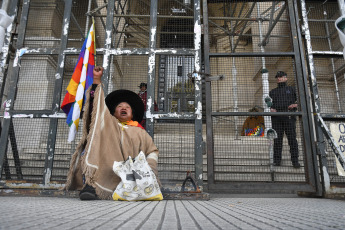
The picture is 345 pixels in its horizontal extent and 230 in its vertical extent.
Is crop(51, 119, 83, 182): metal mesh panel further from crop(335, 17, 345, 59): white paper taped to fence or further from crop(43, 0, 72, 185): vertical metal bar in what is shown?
crop(335, 17, 345, 59): white paper taped to fence

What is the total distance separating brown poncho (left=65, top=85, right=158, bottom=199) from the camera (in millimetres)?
2387

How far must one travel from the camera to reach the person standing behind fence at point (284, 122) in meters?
3.93

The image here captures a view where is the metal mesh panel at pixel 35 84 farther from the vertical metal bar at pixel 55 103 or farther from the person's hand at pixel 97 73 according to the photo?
the person's hand at pixel 97 73

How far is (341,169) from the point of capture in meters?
3.16

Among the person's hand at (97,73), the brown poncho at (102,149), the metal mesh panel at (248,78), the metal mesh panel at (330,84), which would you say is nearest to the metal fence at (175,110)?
the metal mesh panel at (330,84)

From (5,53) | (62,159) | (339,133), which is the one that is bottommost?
(62,159)

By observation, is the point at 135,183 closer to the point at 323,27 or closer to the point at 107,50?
the point at 107,50

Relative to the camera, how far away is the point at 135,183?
224cm

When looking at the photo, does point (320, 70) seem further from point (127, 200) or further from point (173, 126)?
point (127, 200)

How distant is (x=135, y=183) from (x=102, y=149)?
0.59 m

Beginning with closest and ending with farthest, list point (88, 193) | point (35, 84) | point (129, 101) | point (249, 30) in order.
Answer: point (88, 193), point (129, 101), point (35, 84), point (249, 30)

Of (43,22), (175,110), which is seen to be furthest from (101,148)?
(43,22)

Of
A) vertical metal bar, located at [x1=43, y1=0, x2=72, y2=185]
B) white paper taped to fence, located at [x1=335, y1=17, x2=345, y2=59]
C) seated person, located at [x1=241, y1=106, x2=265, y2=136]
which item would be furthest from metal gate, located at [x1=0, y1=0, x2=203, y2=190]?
seated person, located at [x1=241, y1=106, x2=265, y2=136]

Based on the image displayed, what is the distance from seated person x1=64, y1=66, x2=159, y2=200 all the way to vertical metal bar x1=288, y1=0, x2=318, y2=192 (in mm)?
2127
